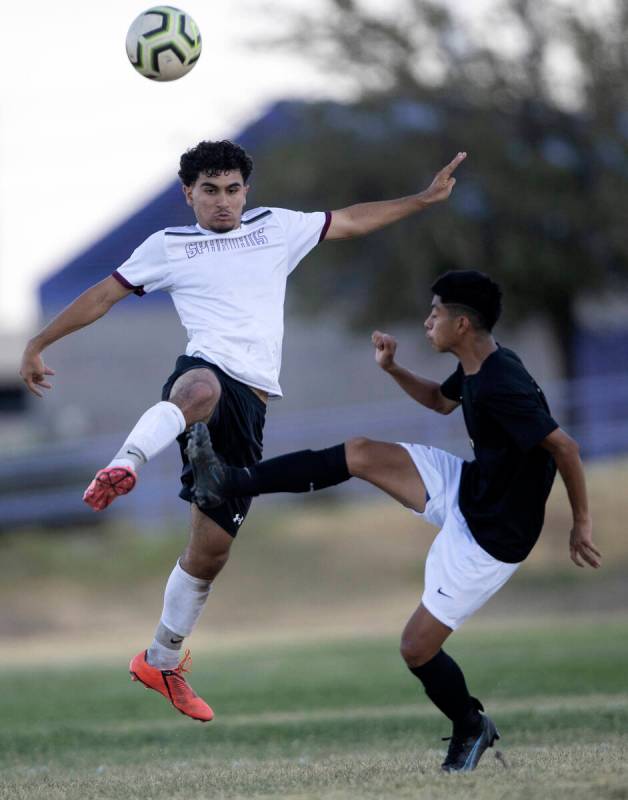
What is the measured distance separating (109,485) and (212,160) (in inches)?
71.9

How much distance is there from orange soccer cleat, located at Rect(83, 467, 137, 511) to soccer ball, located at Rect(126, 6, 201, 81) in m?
2.26

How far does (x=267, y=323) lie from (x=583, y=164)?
16.6m

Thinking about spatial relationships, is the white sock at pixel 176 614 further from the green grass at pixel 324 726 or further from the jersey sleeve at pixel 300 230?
the jersey sleeve at pixel 300 230

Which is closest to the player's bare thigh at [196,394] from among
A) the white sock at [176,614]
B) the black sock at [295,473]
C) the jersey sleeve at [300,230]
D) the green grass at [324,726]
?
the black sock at [295,473]

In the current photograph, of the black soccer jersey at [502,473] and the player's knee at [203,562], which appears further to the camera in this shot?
the player's knee at [203,562]

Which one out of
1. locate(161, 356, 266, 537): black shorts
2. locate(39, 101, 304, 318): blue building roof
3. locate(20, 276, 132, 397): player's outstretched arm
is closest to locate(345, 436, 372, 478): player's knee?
locate(161, 356, 266, 537): black shorts

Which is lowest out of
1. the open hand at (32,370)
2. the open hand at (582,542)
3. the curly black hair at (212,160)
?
the open hand at (582,542)

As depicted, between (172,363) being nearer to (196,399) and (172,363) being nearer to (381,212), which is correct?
(381,212)

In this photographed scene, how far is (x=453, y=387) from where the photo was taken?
746 cm

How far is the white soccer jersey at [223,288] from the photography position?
24.0ft

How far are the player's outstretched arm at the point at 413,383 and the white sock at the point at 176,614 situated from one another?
58.4 inches

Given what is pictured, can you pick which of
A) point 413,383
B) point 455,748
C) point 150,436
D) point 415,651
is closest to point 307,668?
point 413,383

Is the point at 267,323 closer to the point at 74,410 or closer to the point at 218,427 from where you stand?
the point at 218,427

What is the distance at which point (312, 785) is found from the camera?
21.4ft
